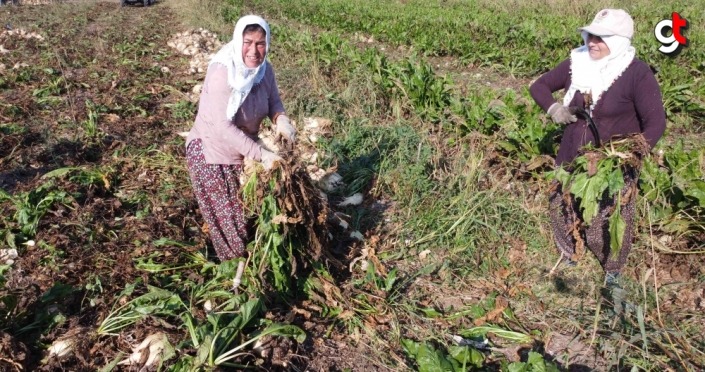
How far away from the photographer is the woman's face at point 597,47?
2803mm

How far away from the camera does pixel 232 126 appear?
291cm

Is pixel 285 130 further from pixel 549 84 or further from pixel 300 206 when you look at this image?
pixel 549 84

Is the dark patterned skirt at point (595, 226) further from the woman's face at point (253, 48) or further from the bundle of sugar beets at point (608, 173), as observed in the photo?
the woman's face at point (253, 48)

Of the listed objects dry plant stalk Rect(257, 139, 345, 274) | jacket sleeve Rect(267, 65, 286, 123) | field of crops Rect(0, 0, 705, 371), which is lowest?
field of crops Rect(0, 0, 705, 371)

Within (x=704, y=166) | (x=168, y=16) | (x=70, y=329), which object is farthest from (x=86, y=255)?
(x=168, y=16)

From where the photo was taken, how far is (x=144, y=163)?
4.97 meters

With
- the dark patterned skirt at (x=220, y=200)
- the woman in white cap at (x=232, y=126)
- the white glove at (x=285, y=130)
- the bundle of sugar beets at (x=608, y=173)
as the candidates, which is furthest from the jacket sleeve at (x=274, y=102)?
the bundle of sugar beets at (x=608, y=173)

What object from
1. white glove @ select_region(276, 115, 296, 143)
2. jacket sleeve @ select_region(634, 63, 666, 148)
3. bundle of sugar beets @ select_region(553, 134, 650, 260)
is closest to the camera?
bundle of sugar beets @ select_region(553, 134, 650, 260)

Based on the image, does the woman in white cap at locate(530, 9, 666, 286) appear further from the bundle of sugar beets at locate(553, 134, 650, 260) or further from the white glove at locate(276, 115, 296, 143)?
the white glove at locate(276, 115, 296, 143)

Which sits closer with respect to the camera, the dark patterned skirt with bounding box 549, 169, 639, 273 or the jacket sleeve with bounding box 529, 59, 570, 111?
the dark patterned skirt with bounding box 549, 169, 639, 273

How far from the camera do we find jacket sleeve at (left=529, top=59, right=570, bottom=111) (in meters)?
3.16

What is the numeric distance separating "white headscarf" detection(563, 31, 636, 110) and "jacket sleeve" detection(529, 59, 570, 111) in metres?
0.08

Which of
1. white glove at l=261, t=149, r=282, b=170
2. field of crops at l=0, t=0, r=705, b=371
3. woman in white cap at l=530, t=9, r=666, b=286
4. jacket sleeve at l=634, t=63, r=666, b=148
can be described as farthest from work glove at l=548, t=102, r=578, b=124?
white glove at l=261, t=149, r=282, b=170

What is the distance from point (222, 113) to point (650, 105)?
240cm
